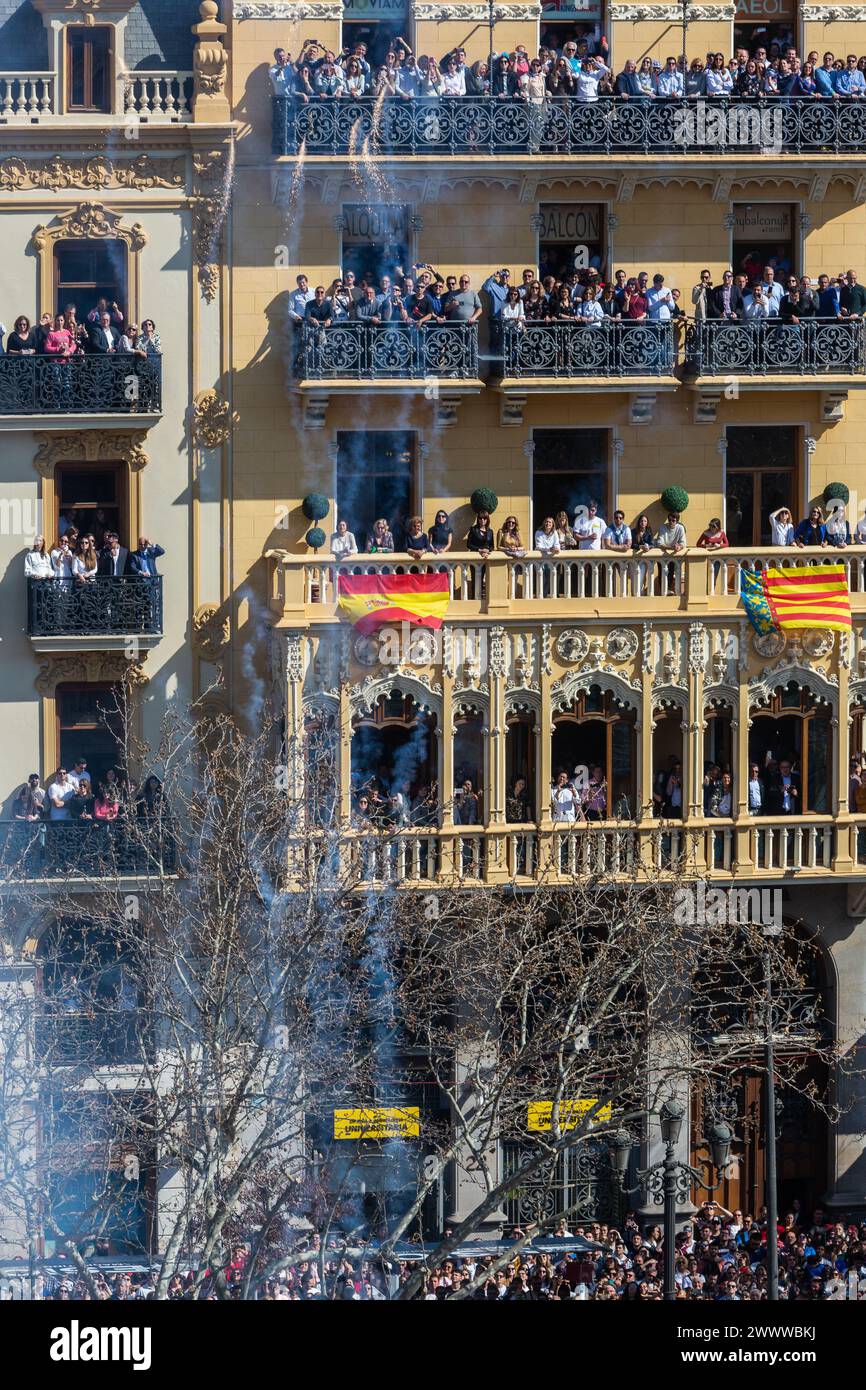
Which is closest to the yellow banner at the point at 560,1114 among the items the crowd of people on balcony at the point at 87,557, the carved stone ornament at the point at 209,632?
the carved stone ornament at the point at 209,632

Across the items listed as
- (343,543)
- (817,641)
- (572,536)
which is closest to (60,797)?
(343,543)

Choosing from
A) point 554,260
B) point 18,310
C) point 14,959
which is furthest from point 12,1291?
point 554,260

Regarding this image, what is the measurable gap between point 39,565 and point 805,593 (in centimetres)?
1353

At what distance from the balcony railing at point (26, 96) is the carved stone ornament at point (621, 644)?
44.0 ft

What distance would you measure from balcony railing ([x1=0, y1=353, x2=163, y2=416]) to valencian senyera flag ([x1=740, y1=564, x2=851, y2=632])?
1121 cm

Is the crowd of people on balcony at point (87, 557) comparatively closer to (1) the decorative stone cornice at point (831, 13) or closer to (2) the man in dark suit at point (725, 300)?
(2) the man in dark suit at point (725, 300)

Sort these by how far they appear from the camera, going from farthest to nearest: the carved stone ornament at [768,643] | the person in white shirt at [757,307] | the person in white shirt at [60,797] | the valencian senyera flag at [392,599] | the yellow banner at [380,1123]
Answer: the carved stone ornament at [768,643], the person in white shirt at [757,307], the person in white shirt at [60,797], the valencian senyera flag at [392,599], the yellow banner at [380,1123]

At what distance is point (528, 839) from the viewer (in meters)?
53.7

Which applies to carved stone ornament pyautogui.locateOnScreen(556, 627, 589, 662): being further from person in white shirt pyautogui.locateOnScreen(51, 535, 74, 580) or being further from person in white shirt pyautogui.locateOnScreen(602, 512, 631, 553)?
person in white shirt pyautogui.locateOnScreen(51, 535, 74, 580)

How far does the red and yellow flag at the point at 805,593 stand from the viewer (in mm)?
53781

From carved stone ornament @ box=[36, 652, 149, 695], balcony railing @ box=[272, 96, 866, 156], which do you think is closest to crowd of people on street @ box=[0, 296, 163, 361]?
balcony railing @ box=[272, 96, 866, 156]
